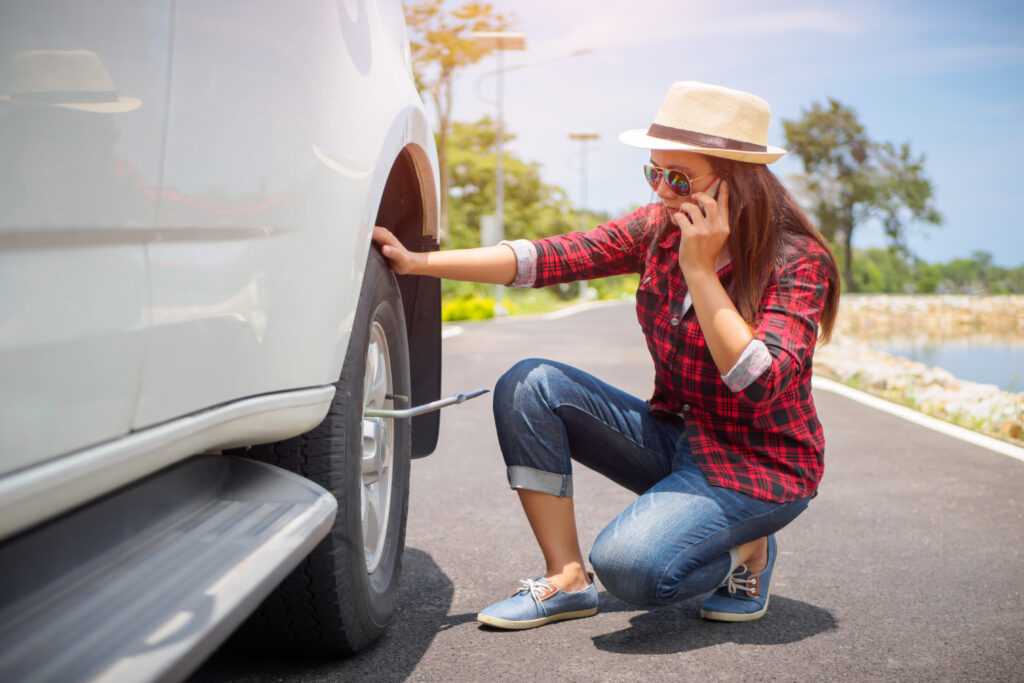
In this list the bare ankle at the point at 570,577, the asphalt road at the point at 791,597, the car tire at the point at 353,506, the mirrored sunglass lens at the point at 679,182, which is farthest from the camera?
the bare ankle at the point at 570,577

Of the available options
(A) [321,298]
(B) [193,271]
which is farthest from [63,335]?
(A) [321,298]

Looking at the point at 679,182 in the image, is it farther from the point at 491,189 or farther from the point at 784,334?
the point at 491,189

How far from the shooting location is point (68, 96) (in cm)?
107

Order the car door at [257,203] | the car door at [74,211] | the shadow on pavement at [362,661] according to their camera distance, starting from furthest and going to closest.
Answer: the shadow on pavement at [362,661] → the car door at [257,203] → the car door at [74,211]

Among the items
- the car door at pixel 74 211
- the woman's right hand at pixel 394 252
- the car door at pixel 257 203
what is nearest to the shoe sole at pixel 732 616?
the woman's right hand at pixel 394 252

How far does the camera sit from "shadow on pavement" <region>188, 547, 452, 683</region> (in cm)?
214

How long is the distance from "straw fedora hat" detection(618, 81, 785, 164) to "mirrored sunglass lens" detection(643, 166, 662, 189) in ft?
0.19

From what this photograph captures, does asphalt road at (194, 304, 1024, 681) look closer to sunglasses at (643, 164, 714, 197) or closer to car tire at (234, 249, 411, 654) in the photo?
→ car tire at (234, 249, 411, 654)

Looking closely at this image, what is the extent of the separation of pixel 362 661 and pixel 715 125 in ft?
5.14

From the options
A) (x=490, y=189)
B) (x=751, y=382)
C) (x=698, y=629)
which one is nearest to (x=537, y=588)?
(x=698, y=629)

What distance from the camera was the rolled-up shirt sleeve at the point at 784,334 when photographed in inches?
93.2

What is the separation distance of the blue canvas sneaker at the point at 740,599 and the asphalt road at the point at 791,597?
4 centimetres

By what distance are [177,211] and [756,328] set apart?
159 centimetres

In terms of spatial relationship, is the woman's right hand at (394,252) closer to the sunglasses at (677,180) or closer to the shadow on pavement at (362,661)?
the sunglasses at (677,180)
